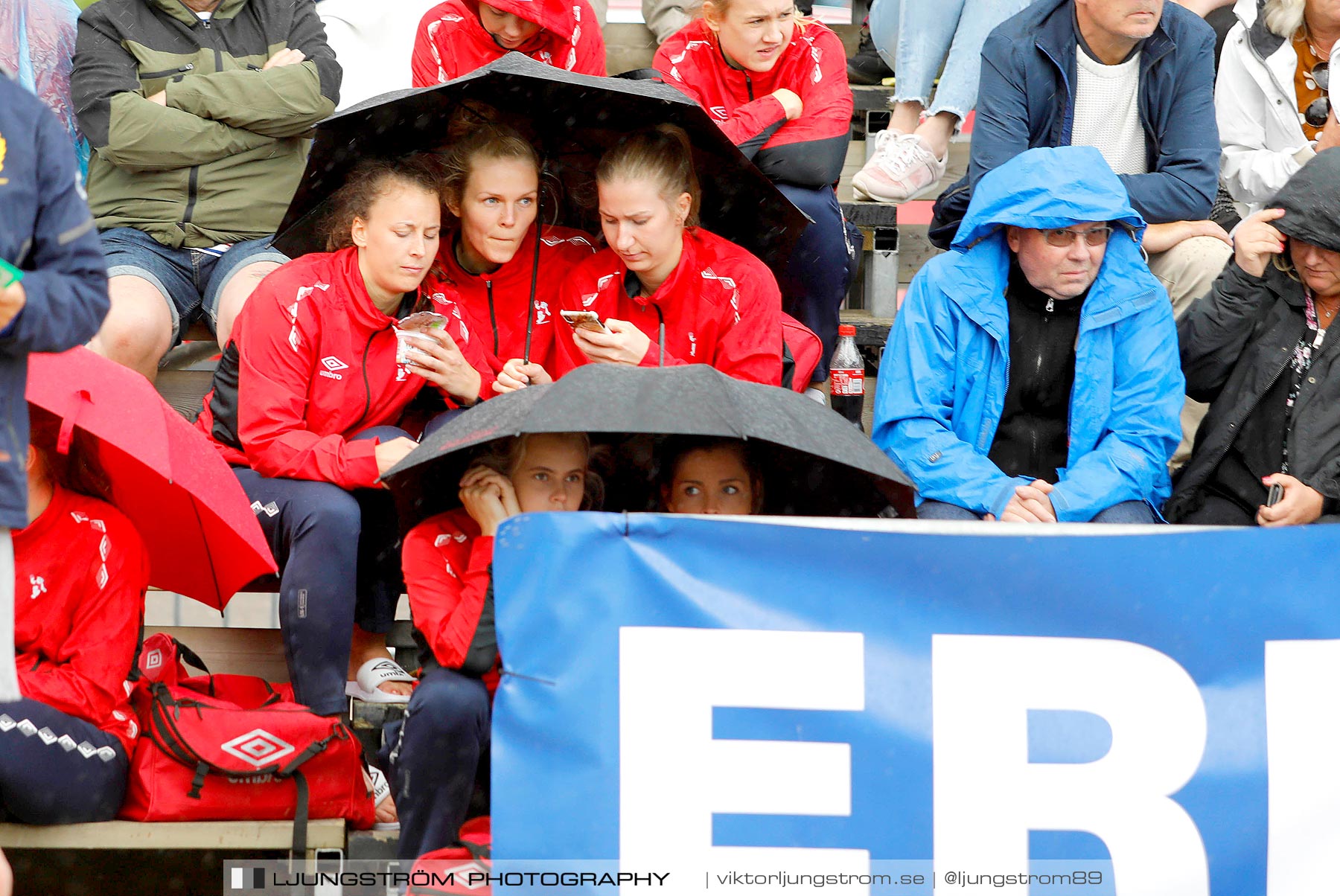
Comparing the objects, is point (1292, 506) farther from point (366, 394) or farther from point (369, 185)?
point (369, 185)

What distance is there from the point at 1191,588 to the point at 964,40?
347 cm

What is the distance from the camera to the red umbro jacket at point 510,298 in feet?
13.8

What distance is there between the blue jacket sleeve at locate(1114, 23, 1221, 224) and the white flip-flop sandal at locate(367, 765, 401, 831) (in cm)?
282

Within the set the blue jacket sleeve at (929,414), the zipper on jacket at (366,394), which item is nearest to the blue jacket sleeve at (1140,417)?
the blue jacket sleeve at (929,414)

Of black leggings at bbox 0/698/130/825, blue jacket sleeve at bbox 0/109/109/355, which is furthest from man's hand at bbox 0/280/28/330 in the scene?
black leggings at bbox 0/698/130/825

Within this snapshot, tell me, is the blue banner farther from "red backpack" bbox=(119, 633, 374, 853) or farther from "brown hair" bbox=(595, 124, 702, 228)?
"brown hair" bbox=(595, 124, 702, 228)

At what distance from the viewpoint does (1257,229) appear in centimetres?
402

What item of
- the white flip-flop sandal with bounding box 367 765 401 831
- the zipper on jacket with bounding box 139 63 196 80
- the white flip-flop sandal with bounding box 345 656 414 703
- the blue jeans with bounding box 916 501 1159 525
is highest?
the zipper on jacket with bounding box 139 63 196 80

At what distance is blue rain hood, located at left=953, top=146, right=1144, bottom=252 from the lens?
13.1 ft

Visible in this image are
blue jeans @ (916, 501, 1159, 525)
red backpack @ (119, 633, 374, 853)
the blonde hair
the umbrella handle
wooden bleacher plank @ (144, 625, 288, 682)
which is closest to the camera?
the umbrella handle

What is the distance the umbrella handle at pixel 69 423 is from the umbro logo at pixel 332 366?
0.78m

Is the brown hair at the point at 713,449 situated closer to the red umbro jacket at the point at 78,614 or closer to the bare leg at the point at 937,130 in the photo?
the red umbro jacket at the point at 78,614

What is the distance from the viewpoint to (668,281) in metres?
4.20

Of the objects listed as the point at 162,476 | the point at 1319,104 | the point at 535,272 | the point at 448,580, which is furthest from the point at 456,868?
the point at 1319,104
